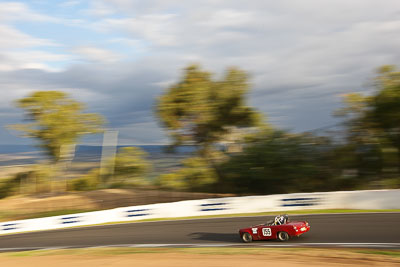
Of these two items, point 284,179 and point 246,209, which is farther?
point 284,179

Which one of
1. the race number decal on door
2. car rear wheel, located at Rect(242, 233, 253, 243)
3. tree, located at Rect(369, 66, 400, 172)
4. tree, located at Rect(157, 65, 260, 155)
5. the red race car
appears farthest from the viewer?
tree, located at Rect(157, 65, 260, 155)

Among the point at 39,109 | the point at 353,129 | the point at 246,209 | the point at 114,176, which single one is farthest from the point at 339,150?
the point at 39,109

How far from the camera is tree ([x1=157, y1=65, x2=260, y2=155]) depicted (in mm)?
29766

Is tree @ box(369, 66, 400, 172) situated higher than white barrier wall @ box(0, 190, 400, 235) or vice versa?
tree @ box(369, 66, 400, 172)

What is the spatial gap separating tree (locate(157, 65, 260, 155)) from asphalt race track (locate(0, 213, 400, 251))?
11.9m

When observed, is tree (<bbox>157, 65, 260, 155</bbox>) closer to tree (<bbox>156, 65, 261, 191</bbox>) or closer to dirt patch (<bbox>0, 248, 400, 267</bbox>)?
tree (<bbox>156, 65, 261, 191</bbox>)

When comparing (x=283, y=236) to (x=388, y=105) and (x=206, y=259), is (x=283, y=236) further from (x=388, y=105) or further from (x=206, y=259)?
(x=388, y=105)

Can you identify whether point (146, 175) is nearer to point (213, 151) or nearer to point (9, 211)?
point (213, 151)

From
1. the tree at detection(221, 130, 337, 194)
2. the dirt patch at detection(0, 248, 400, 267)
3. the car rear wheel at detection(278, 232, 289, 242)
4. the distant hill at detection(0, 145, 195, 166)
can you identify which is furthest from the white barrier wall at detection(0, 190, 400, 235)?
the distant hill at detection(0, 145, 195, 166)

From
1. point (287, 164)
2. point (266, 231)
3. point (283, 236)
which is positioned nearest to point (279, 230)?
point (283, 236)

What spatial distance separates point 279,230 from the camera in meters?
12.5

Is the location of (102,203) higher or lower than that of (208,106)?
lower

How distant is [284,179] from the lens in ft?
91.7

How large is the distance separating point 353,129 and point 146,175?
18.9 meters
